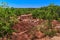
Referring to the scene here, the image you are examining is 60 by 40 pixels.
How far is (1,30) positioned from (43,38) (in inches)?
40.5

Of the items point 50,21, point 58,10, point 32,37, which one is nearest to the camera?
point 32,37

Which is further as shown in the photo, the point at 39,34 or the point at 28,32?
the point at 28,32

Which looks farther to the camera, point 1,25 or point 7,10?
point 7,10

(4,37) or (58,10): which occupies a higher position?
(58,10)

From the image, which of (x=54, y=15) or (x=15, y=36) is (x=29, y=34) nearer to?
(x=15, y=36)

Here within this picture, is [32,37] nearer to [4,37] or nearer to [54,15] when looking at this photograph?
[4,37]

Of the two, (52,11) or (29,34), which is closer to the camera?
(29,34)

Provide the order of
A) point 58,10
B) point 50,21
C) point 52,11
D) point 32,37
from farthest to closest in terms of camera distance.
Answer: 1. point 58,10
2. point 52,11
3. point 50,21
4. point 32,37

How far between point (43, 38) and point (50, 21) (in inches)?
28.7

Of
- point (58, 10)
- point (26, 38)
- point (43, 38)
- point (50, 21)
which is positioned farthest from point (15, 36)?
point (58, 10)

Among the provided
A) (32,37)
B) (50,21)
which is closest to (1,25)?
(32,37)

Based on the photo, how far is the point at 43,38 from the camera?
16.7 ft

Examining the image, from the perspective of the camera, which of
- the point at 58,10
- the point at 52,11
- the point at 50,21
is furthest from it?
the point at 58,10

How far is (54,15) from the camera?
618cm
